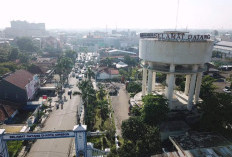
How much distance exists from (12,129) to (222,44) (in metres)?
171

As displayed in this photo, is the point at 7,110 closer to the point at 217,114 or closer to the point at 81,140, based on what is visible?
the point at 81,140

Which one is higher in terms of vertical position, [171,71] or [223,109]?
[171,71]

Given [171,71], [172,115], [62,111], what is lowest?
[62,111]

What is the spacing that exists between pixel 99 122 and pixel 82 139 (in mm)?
16516

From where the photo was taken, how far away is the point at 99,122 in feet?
139

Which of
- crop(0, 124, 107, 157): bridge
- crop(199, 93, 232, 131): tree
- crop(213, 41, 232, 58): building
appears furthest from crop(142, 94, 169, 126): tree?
crop(213, 41, 232, 58): building

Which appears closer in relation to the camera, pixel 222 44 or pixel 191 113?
pixel 191 113

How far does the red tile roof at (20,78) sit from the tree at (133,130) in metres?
33.3

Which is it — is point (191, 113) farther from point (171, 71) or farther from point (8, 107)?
point (8, 107)

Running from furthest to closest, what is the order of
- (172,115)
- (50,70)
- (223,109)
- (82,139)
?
(50,70)
(172,115)
(223,109)
(82,139)

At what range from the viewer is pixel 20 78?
5409 cm

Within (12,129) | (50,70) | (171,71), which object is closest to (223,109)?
(171,71)

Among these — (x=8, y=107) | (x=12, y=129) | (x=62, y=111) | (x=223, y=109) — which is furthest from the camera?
(x=62, y=111)

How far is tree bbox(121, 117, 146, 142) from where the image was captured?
3084cm
